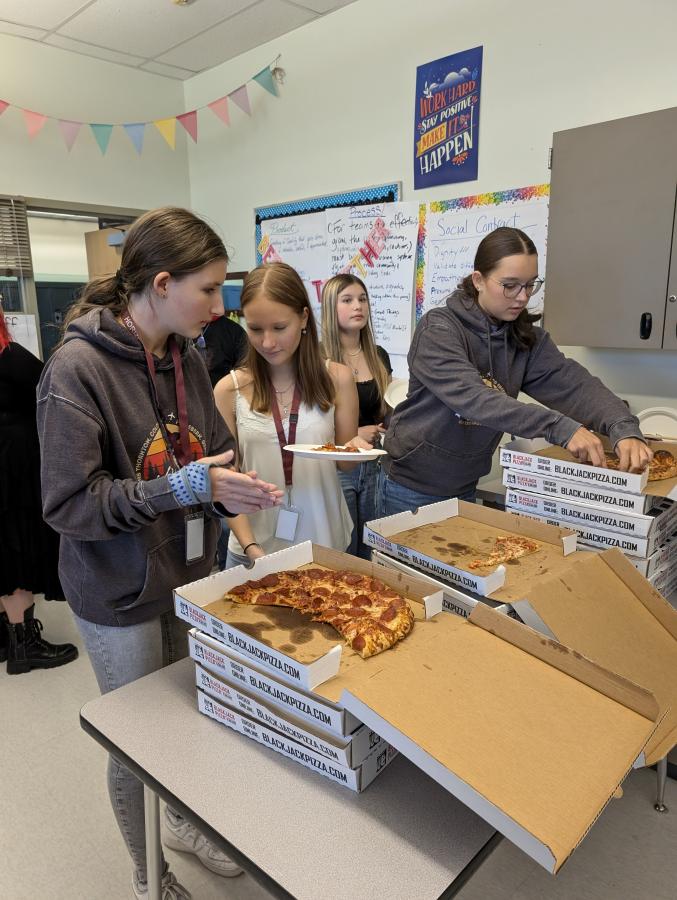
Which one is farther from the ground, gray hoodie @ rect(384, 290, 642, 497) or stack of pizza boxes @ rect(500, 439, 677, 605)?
gray hoodie @ rect(384, 290, 642, 497)

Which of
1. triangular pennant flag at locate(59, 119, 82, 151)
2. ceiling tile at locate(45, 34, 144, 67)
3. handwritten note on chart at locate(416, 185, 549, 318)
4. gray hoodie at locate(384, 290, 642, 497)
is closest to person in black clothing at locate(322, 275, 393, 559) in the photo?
handwritten note on chart at locate(416, 185, 549, 318)

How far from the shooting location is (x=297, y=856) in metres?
0.79

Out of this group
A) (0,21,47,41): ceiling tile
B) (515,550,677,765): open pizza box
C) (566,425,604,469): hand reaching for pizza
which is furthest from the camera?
(0,21,47,41): ceiling tile

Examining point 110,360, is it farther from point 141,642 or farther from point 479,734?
point 479,734

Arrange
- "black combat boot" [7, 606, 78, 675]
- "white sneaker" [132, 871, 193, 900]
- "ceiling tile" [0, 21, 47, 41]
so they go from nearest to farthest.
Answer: "white sneaker" [132, 871, 193, 900] → "black combat boot" [7, 606, 78, 675] → "ceiling tile" [0, 21, 47, 41]

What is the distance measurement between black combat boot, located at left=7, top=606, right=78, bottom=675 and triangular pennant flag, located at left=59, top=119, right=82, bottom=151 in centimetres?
301

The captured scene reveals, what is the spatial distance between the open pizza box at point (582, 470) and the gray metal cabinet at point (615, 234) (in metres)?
0.76

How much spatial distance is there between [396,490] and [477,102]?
207cm

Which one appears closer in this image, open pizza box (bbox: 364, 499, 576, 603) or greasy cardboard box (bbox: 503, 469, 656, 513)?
open pizza box (bbox: 364, 499, 576, 603)

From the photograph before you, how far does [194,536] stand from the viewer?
1.28 m

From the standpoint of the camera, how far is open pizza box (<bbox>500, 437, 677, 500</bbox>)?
1429 mm

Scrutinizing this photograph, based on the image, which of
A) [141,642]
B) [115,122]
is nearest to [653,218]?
[141,642]

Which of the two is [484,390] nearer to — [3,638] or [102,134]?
[3,638]

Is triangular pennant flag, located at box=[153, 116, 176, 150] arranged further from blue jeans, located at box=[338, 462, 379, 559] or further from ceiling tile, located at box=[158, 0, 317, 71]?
blue jeans, located at box=[338, 462, 379, 559]
